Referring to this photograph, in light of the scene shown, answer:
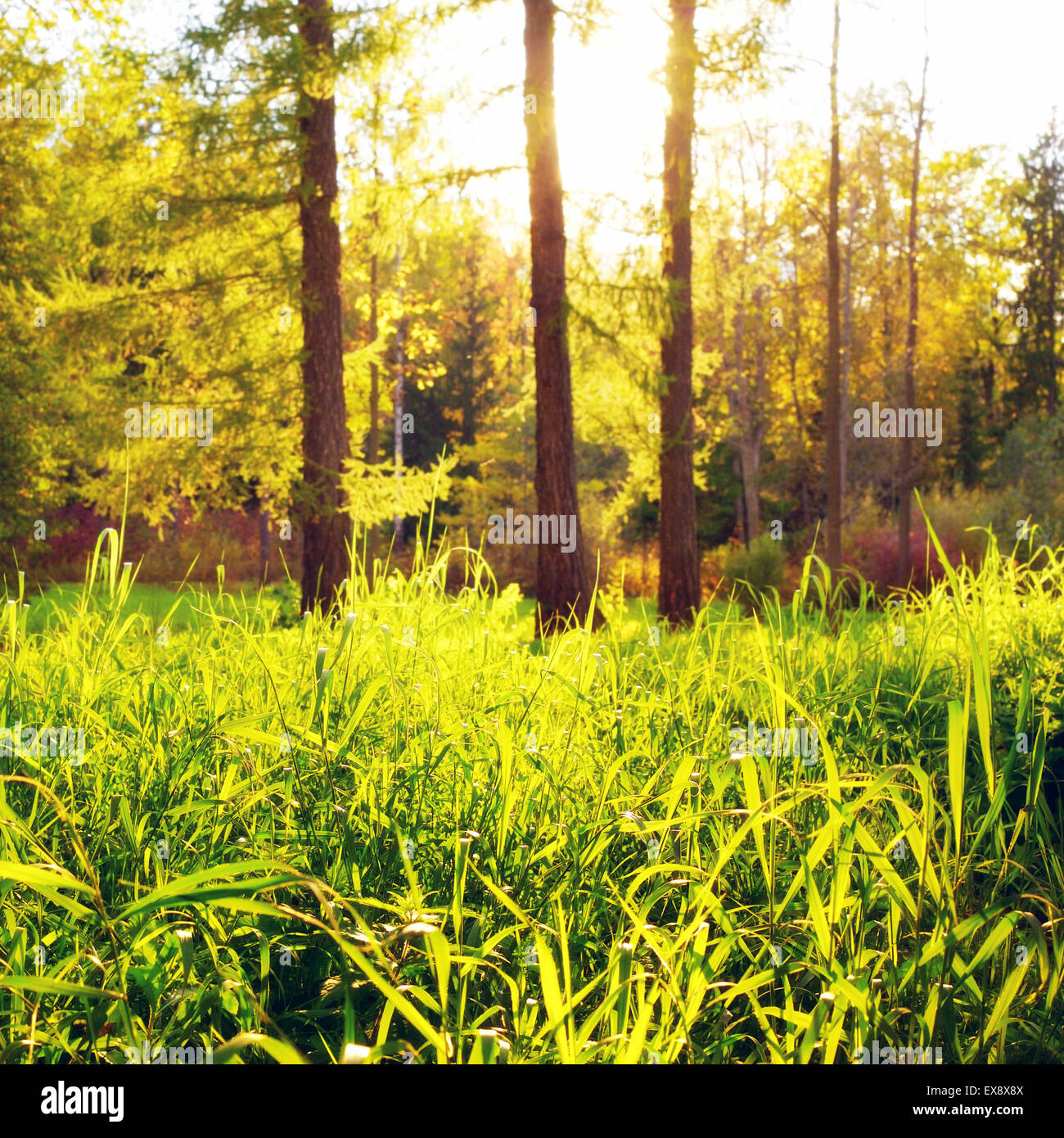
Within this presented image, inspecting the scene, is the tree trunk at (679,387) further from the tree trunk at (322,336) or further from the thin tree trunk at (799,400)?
the thin tree trunk at (799,400)

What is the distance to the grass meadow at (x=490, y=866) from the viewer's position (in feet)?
6.16

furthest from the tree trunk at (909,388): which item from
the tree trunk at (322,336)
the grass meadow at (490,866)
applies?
the grass meadow at (490,866)

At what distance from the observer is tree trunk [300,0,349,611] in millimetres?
11680

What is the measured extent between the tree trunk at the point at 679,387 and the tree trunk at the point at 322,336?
4.09m

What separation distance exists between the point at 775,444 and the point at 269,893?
3246 centimetres

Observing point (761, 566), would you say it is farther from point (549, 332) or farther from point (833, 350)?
point (549, 332)

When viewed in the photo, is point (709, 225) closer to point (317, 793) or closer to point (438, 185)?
point (438, 185)

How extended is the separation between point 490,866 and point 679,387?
32.9 feet

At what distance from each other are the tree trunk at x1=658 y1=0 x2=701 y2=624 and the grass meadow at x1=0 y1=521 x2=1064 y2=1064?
8.24m

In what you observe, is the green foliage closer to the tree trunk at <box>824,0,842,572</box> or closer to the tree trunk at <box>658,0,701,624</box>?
the tree trunk at <box>824,0,842,572</box>

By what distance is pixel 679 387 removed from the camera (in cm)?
1178

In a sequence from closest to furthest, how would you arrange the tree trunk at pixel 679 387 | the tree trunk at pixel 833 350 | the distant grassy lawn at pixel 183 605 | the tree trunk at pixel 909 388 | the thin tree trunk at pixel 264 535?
the distant grassy lawn at pixel 183 605, the tree trunk at pixel 679 387, the tree trunk at pixel 833 350, the tree trunk at pixel 909 388, the thin tree trunk at pixel 264 535

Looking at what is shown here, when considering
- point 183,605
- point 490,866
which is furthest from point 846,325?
point 490,866
